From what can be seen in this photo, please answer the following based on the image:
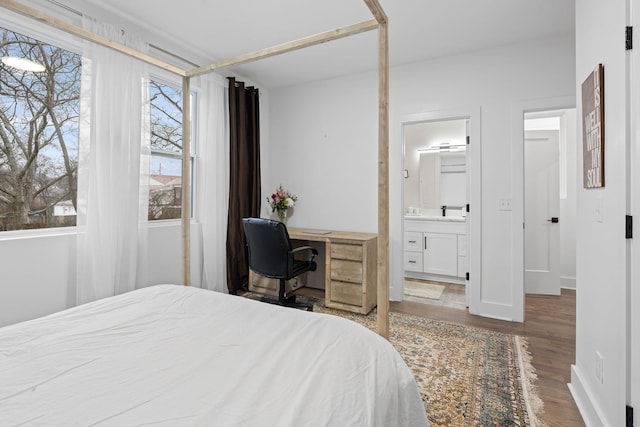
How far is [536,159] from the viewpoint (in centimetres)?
400

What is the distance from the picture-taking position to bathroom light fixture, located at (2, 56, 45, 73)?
6.76 feet

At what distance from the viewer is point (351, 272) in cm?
321

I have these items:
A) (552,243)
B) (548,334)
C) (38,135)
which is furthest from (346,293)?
(38,135)

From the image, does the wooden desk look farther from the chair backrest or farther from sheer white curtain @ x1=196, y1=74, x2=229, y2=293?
sheer white curtain @ x1=196, y1=74, x2=229, y2=293

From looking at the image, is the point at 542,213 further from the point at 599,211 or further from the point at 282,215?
the point at 282,215

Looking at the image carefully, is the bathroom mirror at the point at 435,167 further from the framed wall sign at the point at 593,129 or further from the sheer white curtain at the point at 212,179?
the framed wall sign at the point at 593,129

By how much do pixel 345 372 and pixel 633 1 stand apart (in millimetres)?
1800

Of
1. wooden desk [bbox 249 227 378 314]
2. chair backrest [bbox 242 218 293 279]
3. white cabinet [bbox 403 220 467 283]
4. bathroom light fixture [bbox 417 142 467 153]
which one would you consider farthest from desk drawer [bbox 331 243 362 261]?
bathroom light fixture [bbox 417 142 467 153]

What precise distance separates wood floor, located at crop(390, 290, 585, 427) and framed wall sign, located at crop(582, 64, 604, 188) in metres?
1.27

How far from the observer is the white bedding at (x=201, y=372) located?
72 cm

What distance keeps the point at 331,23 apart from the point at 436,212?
345 centimetres

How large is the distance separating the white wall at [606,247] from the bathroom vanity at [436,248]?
98.0 inches

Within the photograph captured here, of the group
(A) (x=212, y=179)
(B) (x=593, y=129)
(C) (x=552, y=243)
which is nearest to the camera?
(B) (x=593, y=129)

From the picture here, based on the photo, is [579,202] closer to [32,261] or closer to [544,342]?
[544,342]
